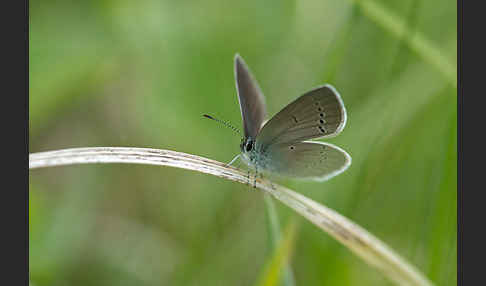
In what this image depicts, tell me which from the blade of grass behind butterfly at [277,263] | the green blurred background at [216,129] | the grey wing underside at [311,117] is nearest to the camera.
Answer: the blade of grass behind butterfly at [277,263]

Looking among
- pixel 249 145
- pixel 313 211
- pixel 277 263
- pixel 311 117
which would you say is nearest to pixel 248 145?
pixel 249 145

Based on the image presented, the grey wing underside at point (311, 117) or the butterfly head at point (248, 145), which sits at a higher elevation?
the grey wing underside at point (311, 117)

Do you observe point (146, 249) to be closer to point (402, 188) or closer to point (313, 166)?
point (313, 166)

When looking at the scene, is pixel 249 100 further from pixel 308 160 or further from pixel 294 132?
pixel 308 160

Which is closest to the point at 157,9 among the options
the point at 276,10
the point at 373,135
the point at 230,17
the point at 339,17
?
the point at 230,17

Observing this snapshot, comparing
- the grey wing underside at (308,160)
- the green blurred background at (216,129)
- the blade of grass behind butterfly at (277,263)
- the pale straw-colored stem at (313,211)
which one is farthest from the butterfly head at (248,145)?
the blade of grass behind butterfly at (277,263)

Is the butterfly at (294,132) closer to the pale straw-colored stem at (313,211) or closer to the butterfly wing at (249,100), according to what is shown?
the butterfly wing at (249,100)
